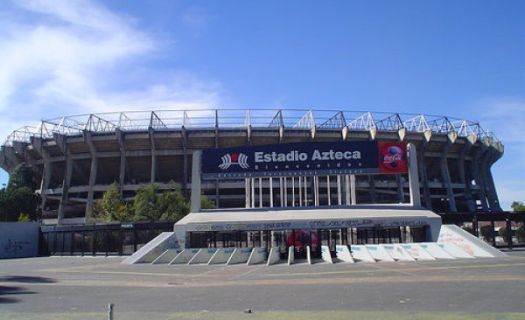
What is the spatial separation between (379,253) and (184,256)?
39.4 ft

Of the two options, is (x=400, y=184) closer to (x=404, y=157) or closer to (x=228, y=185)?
(x=228, y=185)

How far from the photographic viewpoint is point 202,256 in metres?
29.7

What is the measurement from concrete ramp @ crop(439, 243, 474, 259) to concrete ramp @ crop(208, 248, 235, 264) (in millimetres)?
12836

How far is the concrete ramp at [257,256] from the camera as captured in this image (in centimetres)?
2783

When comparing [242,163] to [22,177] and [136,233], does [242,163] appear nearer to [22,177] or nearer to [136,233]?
[136,233]

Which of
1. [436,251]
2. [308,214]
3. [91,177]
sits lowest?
[436,251]

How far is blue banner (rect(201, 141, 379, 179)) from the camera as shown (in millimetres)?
36406

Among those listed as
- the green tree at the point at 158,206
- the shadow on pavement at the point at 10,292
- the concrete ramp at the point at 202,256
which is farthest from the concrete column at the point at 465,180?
the shadow on pavement at the point at 10,292

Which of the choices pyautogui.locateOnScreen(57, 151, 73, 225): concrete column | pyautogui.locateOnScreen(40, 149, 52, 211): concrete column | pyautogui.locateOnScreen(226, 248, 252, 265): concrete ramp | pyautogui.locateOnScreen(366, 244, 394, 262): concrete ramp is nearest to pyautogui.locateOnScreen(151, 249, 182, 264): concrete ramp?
pyautogui.locateOnScreen(226, 248, 252, 265): concrete ramp

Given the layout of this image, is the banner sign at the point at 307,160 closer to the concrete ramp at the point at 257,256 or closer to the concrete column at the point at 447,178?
the concrete ramp at the point at 257,256

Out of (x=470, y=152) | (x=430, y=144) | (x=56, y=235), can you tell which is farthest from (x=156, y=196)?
(x=470, y=152)

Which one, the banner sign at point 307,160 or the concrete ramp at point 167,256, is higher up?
the banner sign at point 307,160

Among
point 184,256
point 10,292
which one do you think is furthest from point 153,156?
point 10,292

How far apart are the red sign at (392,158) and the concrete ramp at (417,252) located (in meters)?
8.44
